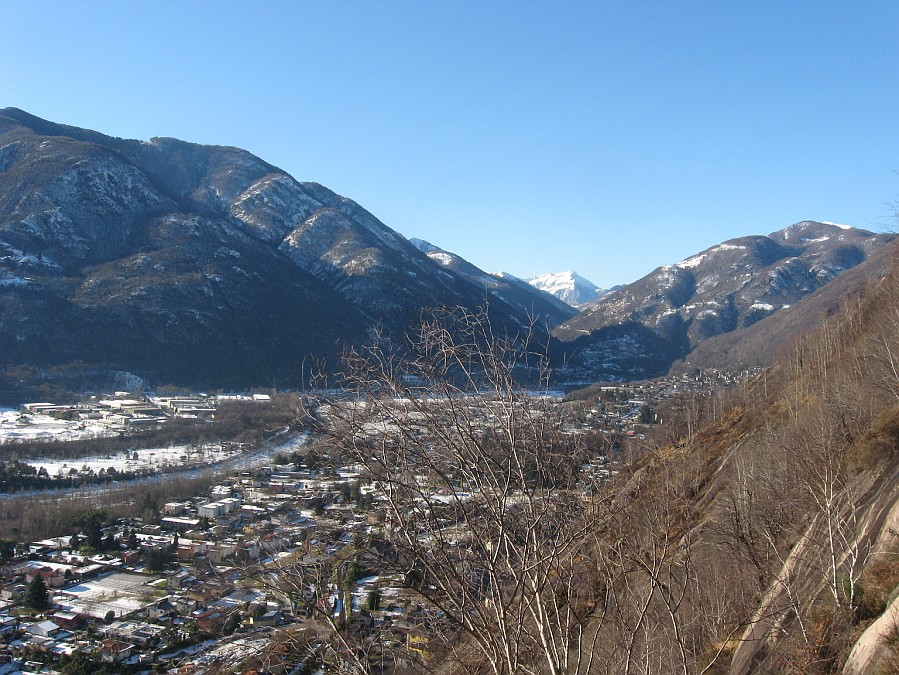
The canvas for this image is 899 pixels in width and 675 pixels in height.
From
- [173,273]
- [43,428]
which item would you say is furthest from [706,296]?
[43,428]

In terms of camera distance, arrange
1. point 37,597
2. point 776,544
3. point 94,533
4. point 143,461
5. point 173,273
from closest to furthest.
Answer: point 776,544 → point 37,597 → point 94,533 → point 143,461 → point 173,273

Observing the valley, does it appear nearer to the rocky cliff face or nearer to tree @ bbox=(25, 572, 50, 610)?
tree @ bbox=(25, 572, 50, 610)

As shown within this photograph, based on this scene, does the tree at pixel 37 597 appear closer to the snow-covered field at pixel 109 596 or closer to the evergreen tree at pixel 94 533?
the snow-covered field at pixel 109 596

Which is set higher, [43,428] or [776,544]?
[776,544]

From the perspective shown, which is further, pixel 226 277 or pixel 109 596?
pixel 226 277

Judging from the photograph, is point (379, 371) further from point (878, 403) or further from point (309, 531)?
point (878, 403)

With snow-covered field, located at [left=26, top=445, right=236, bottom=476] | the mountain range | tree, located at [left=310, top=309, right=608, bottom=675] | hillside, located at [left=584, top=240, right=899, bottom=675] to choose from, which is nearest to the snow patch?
the mountain range

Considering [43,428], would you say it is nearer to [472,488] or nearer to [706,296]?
[472,488]
